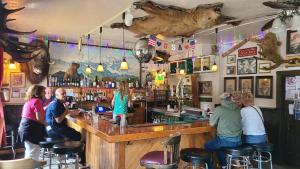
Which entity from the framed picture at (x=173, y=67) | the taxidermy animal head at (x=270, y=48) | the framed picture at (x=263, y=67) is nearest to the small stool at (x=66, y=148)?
the taxidermy animal head at (x=270, y=48)

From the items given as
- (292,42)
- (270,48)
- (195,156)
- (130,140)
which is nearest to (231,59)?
(270,48)

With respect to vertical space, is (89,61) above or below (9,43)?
above

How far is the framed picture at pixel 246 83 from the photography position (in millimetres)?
6402

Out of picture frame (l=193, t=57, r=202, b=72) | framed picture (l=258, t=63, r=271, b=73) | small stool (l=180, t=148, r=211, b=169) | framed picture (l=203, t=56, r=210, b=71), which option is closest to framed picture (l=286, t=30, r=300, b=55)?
framed picture (l=258, t=63, r=271, b=73)

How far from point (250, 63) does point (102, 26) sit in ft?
12.5

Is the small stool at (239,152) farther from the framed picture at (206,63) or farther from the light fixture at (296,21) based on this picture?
the framed picture at (206,63)

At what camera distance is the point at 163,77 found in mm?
8820

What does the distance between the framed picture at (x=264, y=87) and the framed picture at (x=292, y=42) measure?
74 centimetres

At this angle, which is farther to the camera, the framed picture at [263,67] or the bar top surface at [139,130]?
the framed picture at [263,67]

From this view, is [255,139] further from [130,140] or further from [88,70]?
[88,70]

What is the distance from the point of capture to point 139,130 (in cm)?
352

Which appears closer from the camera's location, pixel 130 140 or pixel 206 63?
pixel 130 140

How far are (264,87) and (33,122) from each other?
16.6 ft

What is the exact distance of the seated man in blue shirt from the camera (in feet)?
14.0
